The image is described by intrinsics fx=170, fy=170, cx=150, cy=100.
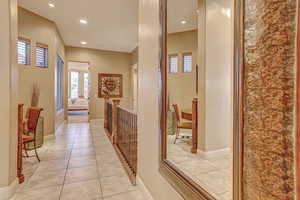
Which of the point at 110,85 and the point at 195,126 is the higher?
the point at 110,85

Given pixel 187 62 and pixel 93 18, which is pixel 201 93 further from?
pixel 93 18

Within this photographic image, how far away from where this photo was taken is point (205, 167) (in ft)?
3.82

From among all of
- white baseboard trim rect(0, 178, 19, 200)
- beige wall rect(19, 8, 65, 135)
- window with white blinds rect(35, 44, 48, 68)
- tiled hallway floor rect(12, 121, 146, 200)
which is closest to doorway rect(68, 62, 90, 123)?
beige wall rect(19, 8, 65, 135)

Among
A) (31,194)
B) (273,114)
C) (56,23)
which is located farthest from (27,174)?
(56,23)

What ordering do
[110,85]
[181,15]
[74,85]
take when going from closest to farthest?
[181,15] → [110,85] → [74,85]

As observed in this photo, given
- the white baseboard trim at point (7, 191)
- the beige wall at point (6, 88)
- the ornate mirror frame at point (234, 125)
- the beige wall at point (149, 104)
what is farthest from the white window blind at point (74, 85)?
the ornate mirror frame at point (234, 125)

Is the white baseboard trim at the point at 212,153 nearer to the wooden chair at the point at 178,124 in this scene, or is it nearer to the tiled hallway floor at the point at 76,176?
the wooden chair at the point at 178,124

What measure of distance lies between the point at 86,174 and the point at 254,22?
2.72 m

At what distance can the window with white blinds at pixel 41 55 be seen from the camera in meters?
4.29

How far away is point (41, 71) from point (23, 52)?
0.58 meters

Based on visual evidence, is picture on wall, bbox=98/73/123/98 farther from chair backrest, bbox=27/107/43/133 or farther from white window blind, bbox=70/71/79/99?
white window blind, bbox=70/71/79/99

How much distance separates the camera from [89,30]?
526cm

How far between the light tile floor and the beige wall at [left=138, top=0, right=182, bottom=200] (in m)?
0.21

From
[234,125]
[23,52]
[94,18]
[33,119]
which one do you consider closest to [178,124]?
[234,125]
